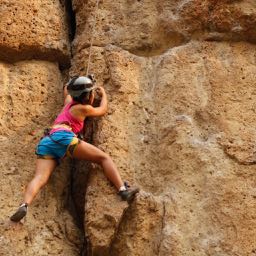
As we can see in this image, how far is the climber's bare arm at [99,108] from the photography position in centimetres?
562

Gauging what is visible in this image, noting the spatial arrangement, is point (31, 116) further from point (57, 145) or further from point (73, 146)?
point (73, 146)

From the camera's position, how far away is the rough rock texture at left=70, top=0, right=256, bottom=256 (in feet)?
17.2

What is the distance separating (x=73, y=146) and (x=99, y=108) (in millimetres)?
528

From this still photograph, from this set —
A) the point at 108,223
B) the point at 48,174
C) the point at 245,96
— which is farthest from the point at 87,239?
the point at 245,96

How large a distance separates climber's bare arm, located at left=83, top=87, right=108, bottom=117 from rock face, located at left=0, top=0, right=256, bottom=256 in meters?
0.12

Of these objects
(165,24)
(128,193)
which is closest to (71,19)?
(165,24)

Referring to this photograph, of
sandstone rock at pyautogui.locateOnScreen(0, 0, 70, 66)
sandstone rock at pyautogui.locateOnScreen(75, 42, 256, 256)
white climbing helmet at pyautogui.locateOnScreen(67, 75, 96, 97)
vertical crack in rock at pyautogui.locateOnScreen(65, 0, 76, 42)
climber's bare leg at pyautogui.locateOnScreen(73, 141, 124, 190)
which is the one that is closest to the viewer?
sandstone rock at pyautogui.locateOnScreen(75, 42, 256, 256)

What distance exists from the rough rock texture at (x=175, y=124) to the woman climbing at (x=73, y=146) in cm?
15

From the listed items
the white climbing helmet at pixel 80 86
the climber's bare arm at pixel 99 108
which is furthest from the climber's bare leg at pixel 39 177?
the white climbing helmet at pixel 80 86

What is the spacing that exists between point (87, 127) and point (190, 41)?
1581 millimetres

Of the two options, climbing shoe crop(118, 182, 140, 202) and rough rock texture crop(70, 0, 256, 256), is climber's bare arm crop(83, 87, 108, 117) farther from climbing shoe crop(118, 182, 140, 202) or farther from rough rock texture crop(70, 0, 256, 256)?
climbing shoe crop(118, 182, 140, 202)

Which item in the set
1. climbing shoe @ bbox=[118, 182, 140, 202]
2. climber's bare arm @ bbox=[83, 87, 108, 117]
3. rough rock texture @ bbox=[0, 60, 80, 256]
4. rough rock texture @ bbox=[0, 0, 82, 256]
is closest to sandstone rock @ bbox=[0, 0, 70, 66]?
rough rock texture @ bbox=[0, 0, 82, 256]

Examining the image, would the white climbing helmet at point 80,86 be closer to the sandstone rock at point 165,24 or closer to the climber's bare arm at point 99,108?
the climber's bare arm at point 99,108

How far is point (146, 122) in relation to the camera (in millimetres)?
5949
